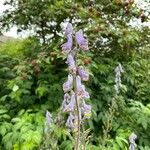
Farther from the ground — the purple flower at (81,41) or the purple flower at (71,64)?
the purple flower at (81,41)

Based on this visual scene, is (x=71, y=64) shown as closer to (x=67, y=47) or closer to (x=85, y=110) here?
(x=67, y=47)

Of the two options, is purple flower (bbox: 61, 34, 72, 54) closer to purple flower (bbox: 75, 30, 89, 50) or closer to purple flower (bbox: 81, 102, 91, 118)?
purple flower (bbox: 75, 30, 89, 50)

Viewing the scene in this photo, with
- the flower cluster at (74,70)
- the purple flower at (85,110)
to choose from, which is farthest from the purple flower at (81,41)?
the purple flower at (85,110)

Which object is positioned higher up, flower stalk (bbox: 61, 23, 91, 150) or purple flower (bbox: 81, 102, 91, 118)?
flower stalk (bbox: 61, 23, 91, 150)

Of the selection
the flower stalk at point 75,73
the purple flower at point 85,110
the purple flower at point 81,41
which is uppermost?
the purple flower at point 81,41

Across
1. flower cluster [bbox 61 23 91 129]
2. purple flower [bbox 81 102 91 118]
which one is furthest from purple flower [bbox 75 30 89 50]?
purple flower [bbox 81 102 91 118]

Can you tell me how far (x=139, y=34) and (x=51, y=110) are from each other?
1285 millimetres

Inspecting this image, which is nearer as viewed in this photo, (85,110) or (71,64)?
(71,64)

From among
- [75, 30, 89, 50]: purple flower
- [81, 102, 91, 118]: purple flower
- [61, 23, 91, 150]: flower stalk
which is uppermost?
[75, 30, 89, 50]: purple flower

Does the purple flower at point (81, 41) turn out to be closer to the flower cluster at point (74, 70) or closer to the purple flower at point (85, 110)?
the flower cluster at point (74, 70)

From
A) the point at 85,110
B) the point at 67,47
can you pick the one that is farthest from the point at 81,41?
the point at 85,110

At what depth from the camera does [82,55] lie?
5156 millimetres

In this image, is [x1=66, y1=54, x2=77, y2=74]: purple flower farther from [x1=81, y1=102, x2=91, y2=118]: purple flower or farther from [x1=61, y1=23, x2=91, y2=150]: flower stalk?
[x1=81, y1=102, x2=91, y2=118]: purple flower

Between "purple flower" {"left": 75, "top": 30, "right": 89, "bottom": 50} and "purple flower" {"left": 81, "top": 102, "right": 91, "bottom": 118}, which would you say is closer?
"purple flower" {"left": 75, "top": 30, "right": 89, "bottom": 50}
